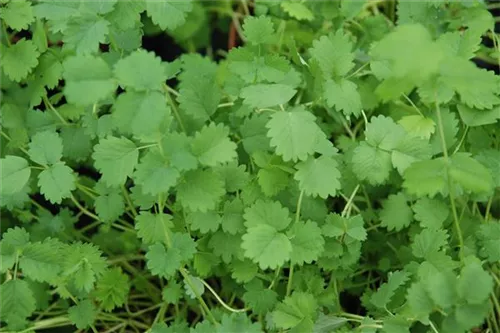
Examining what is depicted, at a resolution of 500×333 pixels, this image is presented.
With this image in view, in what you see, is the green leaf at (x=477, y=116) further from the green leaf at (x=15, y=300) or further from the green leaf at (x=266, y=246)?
the green leaf at (x=15, y=300)

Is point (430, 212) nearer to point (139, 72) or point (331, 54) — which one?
point (331, 54)

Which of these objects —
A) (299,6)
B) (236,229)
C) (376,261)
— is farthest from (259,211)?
(299,6)

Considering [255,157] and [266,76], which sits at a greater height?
[266,76]

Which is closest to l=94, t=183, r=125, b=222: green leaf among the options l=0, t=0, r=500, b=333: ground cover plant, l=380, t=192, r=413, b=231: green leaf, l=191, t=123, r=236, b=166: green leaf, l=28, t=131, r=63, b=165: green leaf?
l=0, t=0, r=500, b=333: ground cover plant

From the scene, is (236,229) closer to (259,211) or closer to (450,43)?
(259,211)

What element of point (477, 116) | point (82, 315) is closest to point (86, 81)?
point (82, 315)
